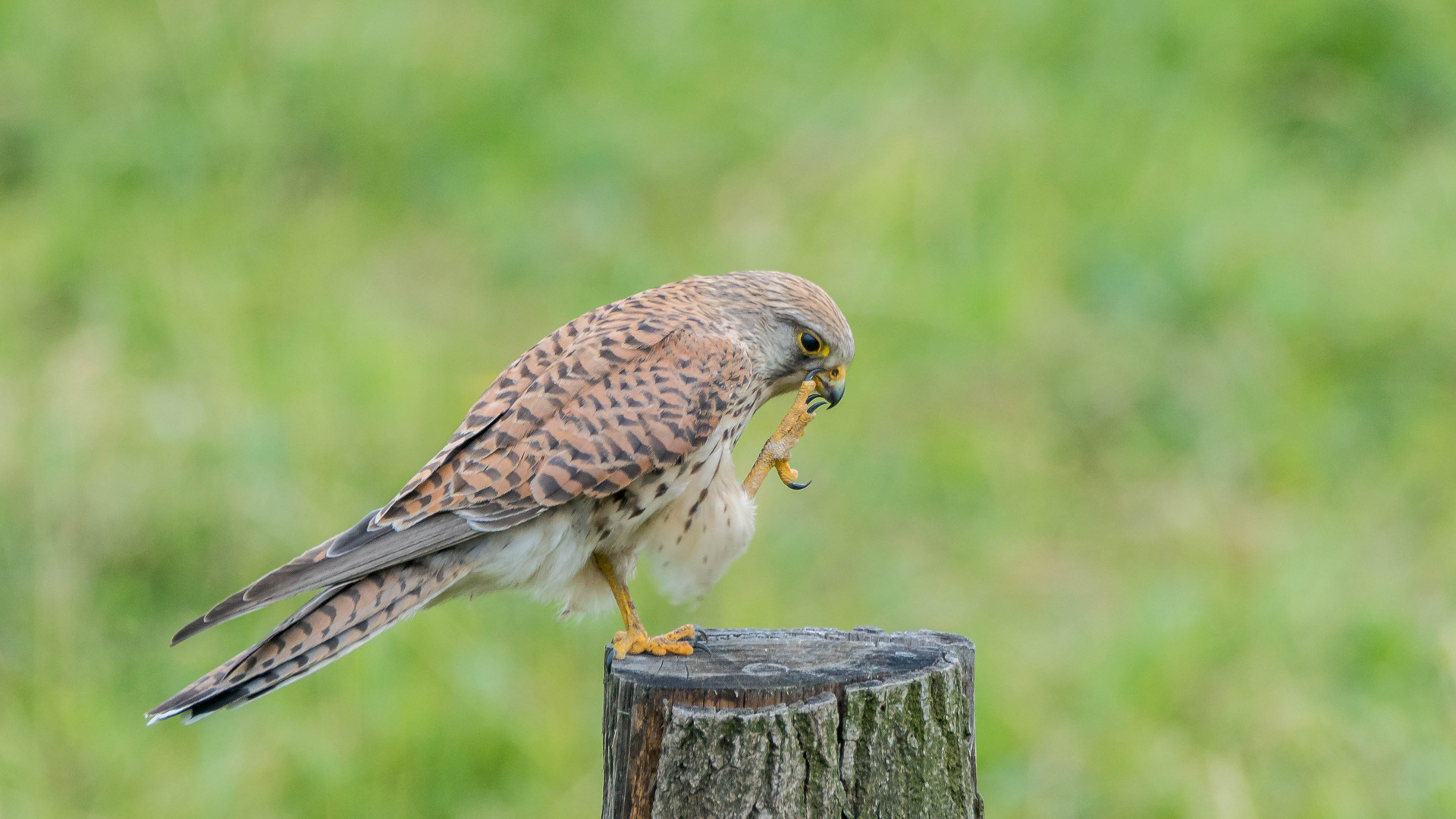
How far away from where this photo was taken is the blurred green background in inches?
188

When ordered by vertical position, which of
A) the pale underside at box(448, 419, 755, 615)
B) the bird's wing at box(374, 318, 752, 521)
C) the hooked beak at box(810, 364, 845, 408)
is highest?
the hooked beak at box(810, 364, 845, 408)

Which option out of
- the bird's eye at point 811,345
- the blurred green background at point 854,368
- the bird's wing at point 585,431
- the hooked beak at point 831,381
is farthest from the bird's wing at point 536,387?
the blurred green background at point 854,368

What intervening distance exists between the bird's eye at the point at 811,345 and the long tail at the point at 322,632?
98 cm

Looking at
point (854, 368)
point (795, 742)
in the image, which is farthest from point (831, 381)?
point (854, 368)

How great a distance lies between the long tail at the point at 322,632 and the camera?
9.20 ft

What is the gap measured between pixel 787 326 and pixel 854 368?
346 centimetres

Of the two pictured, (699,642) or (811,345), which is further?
(811,345)

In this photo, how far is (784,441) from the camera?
368cm

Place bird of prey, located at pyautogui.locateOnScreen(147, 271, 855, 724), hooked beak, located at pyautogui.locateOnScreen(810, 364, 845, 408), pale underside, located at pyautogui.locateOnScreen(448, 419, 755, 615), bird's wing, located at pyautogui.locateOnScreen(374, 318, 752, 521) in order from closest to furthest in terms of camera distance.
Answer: bird of prey, located at pyautogui.locateOnScreen(147, 271, 855, 724)
bird's wing, located at pyautogui.locateOnScreen(374, 318, 752, 521)
pale underside, located at pyautogui.locateOnScreen(448, 419, 755, 615)
hooked beak, located at pyautogui.locateOnScreen(810, 364, 845, 408)

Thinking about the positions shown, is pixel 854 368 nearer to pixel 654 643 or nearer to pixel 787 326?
pixel 787 326

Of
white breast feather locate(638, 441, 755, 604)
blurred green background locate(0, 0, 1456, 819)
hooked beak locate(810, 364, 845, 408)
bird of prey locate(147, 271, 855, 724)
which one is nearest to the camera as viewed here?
bird of prey locate(147, 271, 855, 724)

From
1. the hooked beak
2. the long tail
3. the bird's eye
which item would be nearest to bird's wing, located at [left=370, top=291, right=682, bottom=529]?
the long tail

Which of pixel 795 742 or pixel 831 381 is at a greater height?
pixel 831 381

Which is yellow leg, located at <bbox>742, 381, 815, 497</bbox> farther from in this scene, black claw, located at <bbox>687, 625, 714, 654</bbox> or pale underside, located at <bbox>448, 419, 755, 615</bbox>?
black claw, located at <bbox>687, 625, 714, 654</bbox>
